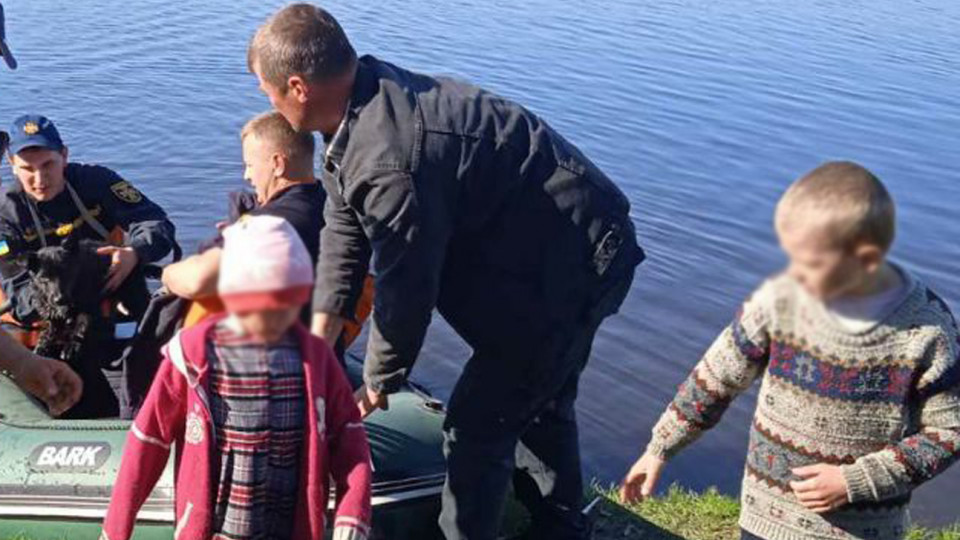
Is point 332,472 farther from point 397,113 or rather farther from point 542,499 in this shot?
point 542,499

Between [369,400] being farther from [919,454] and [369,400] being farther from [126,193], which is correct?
[126,193]

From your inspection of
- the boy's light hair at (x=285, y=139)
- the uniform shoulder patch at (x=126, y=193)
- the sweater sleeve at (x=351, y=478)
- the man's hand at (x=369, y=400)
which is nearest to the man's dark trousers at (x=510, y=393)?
the man's hand at (x=369, y=400)

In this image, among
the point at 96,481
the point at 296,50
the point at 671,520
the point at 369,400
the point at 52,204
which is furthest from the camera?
the point at 671,520

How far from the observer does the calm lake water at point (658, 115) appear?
4820mm

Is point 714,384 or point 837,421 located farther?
point 714,384

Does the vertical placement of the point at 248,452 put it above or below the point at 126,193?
above

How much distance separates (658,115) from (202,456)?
8448 millimetres

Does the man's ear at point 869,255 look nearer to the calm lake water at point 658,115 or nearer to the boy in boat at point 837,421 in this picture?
the calm lake water at point 658,115

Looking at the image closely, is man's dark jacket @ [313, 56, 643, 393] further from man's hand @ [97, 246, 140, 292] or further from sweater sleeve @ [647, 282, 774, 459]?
man's hand @ [97, 246, 140, 292]

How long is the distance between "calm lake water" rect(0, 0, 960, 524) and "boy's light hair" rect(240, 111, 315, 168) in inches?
26.8

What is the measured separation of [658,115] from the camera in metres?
10.6

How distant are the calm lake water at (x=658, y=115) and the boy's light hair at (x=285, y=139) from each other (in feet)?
2.23

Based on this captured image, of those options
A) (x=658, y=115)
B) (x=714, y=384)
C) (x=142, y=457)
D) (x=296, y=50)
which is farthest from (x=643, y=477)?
(x=658, y=115)

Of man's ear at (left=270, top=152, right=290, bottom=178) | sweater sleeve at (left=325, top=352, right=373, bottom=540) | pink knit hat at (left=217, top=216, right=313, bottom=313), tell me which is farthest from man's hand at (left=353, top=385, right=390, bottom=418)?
pink knit hat at (left=217, top=216, right=313, bottom=313)
